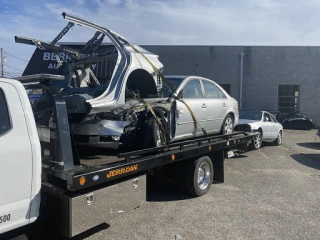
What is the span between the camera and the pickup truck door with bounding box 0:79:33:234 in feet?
8.66

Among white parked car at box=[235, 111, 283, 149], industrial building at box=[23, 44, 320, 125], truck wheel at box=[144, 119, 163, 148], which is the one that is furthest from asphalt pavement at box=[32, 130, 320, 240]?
industrial building at box=[23, 44, 320, 125]

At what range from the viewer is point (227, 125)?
24.4ft

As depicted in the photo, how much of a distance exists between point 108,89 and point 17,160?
1.94 metres

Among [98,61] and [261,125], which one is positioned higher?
[98,61]

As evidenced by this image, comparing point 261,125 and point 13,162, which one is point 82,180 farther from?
point 261,125

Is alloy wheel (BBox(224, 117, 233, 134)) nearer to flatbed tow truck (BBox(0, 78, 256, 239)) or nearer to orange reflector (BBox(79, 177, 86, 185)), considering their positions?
flatbed tow truck (BBox(0, 78, 256, 239))

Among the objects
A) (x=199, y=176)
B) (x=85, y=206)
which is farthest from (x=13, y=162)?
(x=199, y=176)

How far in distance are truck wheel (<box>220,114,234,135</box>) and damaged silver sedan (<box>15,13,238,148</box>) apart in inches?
24.7

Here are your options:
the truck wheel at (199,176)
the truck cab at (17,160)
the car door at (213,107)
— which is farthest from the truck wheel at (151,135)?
the truck cab at (17,160)

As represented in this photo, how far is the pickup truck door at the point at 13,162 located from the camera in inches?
104

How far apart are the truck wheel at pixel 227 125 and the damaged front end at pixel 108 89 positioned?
224 cm

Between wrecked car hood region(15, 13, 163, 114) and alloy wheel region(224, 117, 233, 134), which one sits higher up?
wrecked car hood region(15, 13, 163, 114)

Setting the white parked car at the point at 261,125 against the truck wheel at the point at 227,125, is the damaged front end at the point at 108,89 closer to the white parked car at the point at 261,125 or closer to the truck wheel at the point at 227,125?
the truck wheel at the point at 227,125

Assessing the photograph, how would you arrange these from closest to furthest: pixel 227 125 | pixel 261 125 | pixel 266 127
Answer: pixel 227 125 < pixel 261 125 < pixel 266 127
